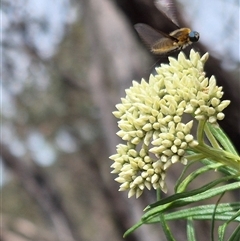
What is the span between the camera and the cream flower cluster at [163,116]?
5.13ft

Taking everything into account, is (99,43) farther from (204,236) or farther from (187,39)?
(187,39)

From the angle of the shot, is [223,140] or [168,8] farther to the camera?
[168,8]

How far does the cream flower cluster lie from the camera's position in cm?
156

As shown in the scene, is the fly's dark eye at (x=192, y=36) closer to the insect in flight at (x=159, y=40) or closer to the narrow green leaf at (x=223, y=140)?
the insect in flight at (x=159, y=40)

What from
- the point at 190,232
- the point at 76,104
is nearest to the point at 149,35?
the point at 190,232

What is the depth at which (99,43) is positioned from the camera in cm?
692

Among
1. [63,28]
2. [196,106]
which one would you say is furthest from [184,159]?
[63,28]

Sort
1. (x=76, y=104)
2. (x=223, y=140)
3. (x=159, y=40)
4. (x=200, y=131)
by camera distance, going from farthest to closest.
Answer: (x=76, y=104) < (x=159, y=40) < (x=223, y=140) < (x=200, y=131)

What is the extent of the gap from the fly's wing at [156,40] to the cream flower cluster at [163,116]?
22cm

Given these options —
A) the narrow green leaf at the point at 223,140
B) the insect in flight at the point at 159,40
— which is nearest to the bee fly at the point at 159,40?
the insect in flight at the point at 159,40

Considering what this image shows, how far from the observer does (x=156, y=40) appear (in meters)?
1.91

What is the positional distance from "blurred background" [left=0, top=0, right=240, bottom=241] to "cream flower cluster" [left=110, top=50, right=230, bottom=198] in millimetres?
283

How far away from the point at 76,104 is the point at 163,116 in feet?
41.6

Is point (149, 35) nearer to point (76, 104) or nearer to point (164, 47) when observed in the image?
point (164, 47)
